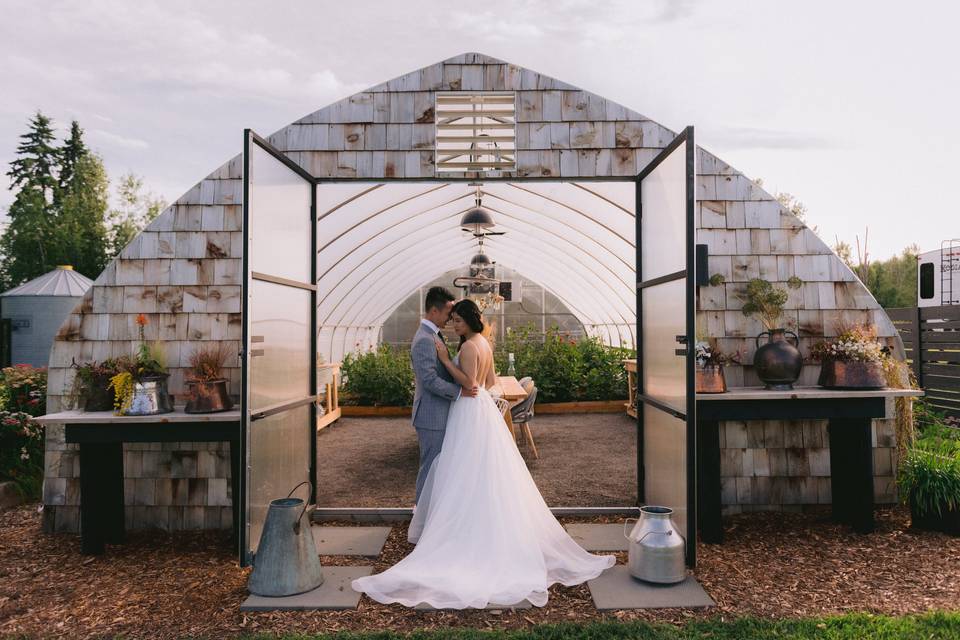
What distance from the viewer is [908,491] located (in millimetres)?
4562

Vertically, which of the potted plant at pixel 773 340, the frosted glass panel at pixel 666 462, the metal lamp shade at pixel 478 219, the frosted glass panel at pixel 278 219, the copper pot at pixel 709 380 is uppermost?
the metal lamp shade at pixel 478 219

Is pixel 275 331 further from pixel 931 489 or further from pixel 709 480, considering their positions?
pixel 931 489

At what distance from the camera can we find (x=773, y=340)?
4.65 m

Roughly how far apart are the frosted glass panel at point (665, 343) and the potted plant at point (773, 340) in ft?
2.63

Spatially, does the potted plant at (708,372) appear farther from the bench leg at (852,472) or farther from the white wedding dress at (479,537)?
the white wedding dress at (479,537)

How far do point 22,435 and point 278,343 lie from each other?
3.58m

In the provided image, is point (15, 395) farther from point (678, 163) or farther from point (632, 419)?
point (632, 419)

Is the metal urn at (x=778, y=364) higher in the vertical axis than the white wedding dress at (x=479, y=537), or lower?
higher

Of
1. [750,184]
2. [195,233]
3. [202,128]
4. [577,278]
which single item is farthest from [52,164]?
[750,184]

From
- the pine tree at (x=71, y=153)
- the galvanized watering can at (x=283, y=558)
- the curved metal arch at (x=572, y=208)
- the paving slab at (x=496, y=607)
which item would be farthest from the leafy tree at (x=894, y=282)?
the pine tree at (x=71, y=153)

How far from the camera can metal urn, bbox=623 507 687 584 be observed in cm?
348

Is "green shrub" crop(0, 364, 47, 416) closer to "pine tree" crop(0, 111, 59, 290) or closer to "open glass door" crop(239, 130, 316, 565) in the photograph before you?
"open glass door" crop(239, 130, 316, 565)

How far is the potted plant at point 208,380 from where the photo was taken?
424cm

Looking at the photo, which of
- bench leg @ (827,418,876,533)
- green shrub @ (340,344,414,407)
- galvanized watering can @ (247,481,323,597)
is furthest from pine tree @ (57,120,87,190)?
bench leg @ (827,418,876,533)
